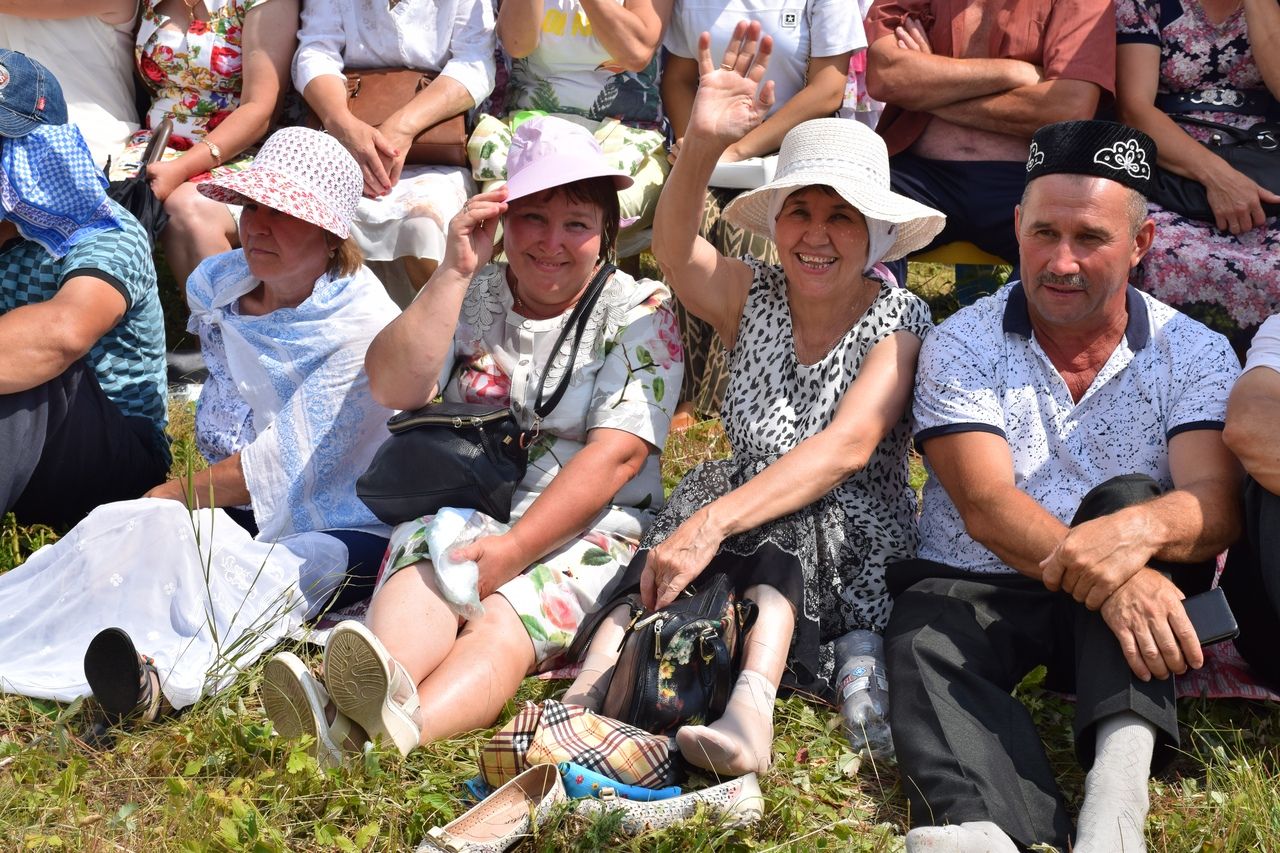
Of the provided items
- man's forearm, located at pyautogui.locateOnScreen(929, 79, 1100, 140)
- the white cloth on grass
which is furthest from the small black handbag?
man's forearm, located at pyautogui.locateOnScreen(929, 79, 1100, 140)

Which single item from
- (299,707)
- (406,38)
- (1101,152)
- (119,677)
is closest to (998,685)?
(1101,152)

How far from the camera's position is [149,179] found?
5.43 metres

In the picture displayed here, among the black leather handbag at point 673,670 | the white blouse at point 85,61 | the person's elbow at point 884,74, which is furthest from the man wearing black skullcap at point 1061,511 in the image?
the white blouse at point 85,61

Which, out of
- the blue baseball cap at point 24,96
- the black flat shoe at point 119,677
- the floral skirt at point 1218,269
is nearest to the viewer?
the black flat shoe at point 119,677

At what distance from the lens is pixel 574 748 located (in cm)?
288

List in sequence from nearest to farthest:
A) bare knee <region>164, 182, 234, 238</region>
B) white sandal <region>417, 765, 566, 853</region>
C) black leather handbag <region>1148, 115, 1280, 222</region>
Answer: white sandal <region>417, 765, 566, 853</region> → black leather handbag <region>1148, 115, 1280, 222</region> → bare knee <region>164, 182, 234, 238</region>

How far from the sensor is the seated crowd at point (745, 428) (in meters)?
3.00

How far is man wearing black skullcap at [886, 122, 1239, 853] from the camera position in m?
2.85

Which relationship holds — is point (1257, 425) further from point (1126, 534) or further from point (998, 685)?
point (998, 685)

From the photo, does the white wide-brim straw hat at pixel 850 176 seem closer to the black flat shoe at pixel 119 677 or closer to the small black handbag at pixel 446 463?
the small black handbag at pixel 446 463

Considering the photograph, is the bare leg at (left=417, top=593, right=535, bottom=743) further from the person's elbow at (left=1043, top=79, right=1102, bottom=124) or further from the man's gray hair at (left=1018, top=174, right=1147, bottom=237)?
the person's elbow at (left=1043, top=79, right=1102, bottom=124)

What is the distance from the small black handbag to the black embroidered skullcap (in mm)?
1511

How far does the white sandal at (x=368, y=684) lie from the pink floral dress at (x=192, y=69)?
3286mm

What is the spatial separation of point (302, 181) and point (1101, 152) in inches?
84.6
